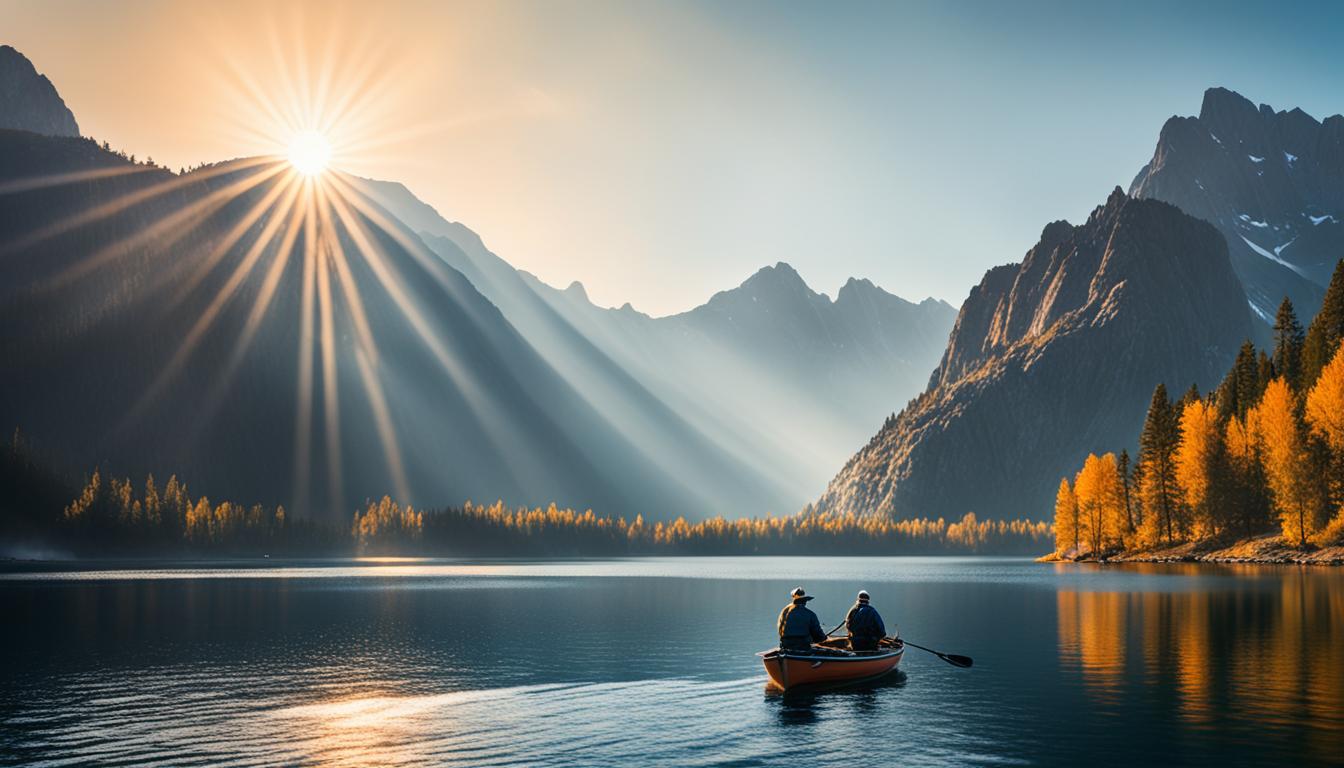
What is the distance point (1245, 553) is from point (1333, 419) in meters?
29.0

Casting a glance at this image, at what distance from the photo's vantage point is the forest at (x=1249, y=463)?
130000 mm

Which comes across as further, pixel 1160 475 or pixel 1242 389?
pixel 1242 389

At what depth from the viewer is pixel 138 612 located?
315ft

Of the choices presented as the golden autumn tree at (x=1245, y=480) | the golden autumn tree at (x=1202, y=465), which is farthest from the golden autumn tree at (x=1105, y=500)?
the golden autumn tree at (x=1245, y=480)

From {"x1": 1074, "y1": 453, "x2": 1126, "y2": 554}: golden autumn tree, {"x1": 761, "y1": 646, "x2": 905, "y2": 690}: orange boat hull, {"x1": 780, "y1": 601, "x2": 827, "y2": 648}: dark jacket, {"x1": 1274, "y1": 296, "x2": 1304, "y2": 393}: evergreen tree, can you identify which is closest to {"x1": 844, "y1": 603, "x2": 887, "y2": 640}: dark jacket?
{"x1": 761, "y1": 646, "x2": 905, "y2": 690}: orange boat hull

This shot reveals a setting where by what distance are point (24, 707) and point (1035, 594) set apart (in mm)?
93937

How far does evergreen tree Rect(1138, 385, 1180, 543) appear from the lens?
6678 inches

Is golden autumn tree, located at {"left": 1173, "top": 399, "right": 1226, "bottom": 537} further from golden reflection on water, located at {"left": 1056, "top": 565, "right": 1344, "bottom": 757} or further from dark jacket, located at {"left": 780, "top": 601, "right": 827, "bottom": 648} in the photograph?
dark jacket, located at {"left": 780, "top": 601, "right": 827, "bottom": 648}

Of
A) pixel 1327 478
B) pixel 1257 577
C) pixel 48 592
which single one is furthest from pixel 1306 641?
pixel 48 592

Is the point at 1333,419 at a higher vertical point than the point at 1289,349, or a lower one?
lower

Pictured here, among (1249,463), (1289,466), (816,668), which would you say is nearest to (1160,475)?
(1249,463)

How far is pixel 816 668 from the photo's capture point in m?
48.5

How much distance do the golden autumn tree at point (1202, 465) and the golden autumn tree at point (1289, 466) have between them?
9666 mm

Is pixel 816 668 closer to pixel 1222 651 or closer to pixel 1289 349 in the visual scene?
pixel 1222 651
